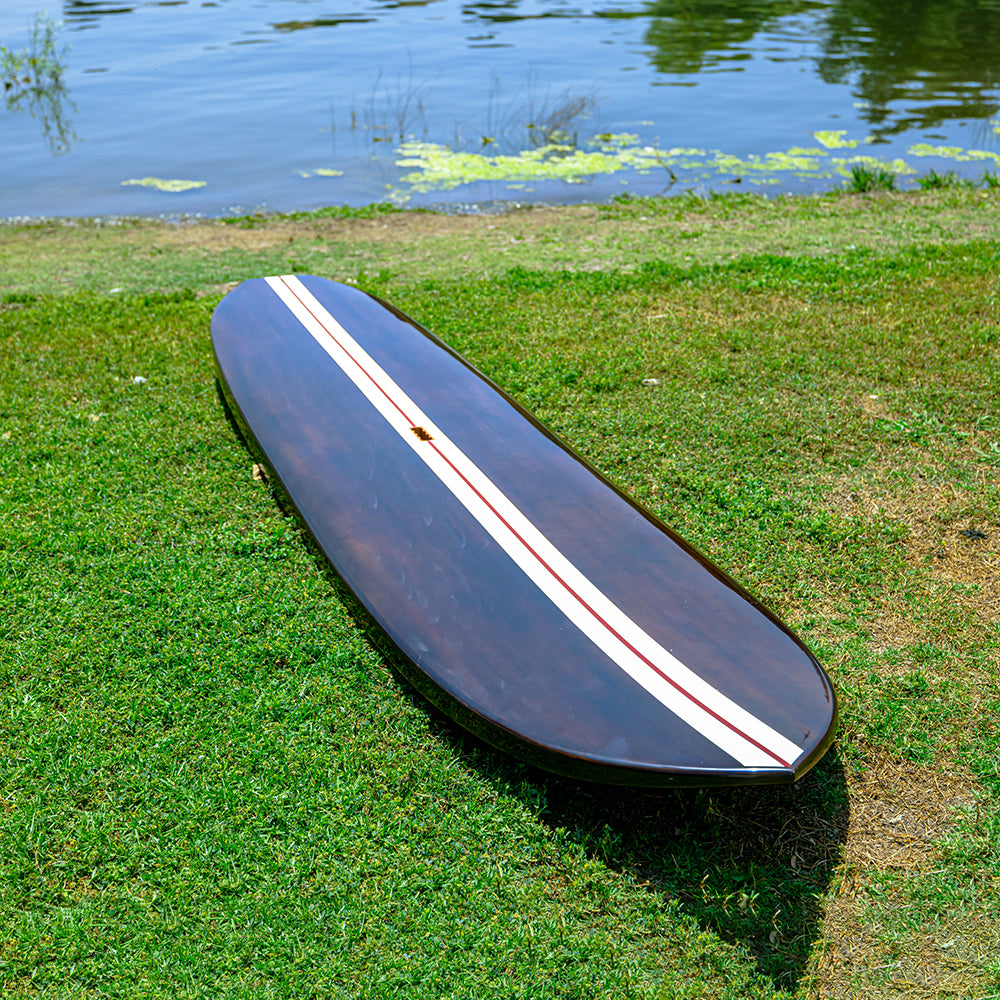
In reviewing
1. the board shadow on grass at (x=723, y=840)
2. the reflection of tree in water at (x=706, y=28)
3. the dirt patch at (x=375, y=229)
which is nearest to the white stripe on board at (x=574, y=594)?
the board shadow on grass at (x=723, y=840)

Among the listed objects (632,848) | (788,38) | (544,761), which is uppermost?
(788,38)

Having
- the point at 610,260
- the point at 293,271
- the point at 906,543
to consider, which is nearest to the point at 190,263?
the point at 293,271

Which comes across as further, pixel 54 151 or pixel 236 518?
pixel 54 151

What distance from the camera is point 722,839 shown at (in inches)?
107

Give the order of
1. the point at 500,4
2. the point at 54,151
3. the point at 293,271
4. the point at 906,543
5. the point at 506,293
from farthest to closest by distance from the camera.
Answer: the point at 500,4 < the point at 54,151 < the point at 293,271 < the point at 506,293 < the point at 906,543

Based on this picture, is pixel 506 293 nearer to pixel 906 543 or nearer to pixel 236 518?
pixel 236 518

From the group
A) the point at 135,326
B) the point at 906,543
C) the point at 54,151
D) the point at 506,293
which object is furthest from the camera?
the point at 54,151

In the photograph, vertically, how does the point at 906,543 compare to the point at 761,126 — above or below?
below

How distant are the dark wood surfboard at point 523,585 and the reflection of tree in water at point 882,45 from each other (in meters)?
10.8

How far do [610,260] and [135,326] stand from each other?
3809 millimetres

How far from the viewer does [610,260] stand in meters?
7.41

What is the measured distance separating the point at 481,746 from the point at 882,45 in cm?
1812

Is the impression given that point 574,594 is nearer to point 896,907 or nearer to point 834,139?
point 896,907

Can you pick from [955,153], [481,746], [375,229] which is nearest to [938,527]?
[481,746]
